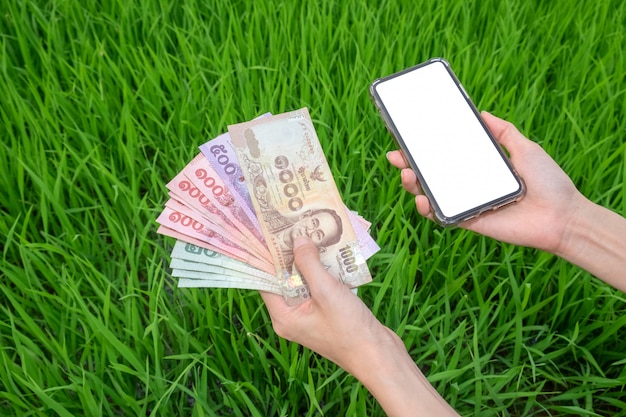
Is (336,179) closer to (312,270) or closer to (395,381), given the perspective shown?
(312,270)

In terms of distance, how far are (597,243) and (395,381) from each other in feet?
2.09

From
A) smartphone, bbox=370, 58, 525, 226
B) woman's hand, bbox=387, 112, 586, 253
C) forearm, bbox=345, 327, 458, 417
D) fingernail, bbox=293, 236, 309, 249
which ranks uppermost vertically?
smartphone, bbox=370, 58, 525, 226

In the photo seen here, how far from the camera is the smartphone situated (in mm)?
1292

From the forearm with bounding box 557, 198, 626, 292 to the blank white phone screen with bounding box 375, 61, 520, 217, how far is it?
7.1 inches

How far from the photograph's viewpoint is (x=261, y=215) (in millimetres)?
1363

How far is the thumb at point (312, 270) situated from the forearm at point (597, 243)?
2.01ft

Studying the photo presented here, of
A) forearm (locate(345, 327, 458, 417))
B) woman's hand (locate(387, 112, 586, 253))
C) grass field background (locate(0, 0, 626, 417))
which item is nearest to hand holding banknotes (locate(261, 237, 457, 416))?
forearm (locate(345, 327, 458, 417))

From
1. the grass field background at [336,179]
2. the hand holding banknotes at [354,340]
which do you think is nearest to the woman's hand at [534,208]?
the grass field background at [336,179]

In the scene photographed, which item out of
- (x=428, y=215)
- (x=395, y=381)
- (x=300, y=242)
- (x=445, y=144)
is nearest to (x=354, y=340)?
(x=395, y=381)

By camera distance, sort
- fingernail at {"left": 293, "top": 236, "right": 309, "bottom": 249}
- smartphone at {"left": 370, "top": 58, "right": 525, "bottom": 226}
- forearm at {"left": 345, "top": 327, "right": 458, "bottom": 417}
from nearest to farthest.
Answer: forearm at {"left": 345, "top": 327, "right": 458, "bottom": 417} → fingernail at {"left": 293, "top": 236, "right": 309, "bottom": 249} → smartphone at {"left": 370, "top": 58, "right": 525, "bottom": 226}

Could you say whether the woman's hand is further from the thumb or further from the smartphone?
the thumb

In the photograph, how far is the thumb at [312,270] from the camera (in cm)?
A: 109

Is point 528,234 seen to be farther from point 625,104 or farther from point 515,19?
point 515,19

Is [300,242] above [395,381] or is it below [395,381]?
above
